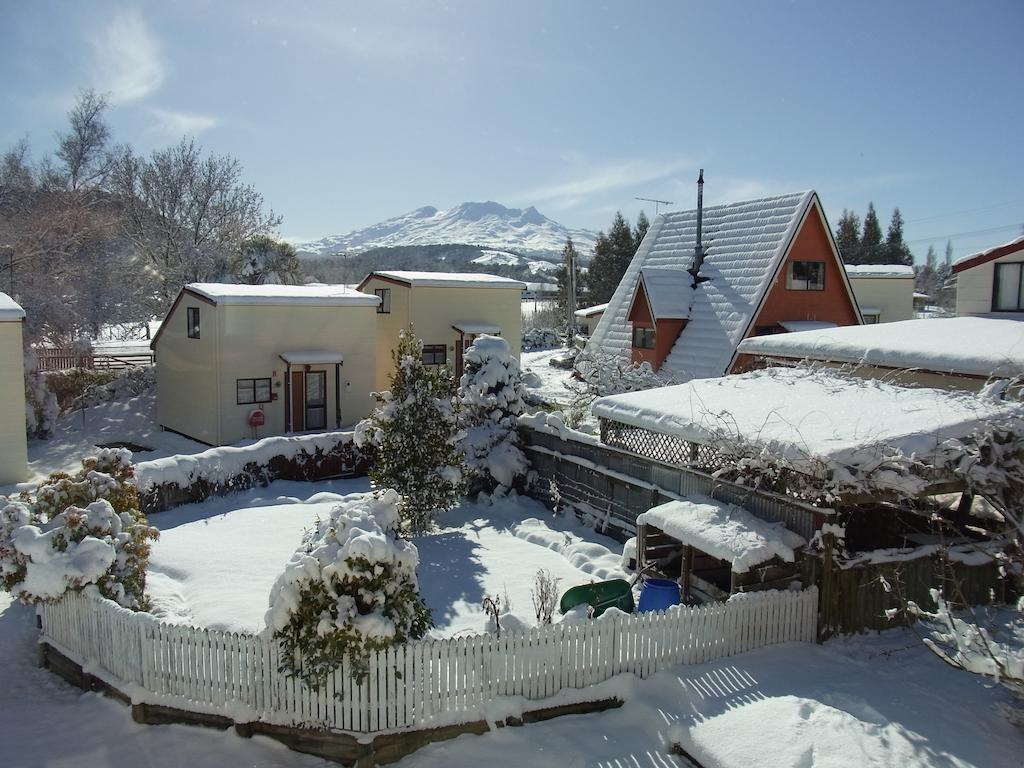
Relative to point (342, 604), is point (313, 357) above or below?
above

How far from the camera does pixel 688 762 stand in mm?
7258

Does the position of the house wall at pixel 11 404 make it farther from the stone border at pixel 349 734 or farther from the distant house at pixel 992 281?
the distant house at pixel 992 281

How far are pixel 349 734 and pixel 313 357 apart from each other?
16.6m

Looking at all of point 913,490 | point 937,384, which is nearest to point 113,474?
point 913,490

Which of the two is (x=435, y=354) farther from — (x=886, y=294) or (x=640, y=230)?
(x=640, y=230)

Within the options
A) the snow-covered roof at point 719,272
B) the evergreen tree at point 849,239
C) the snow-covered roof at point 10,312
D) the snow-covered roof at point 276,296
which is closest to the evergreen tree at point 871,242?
the evergreen tree at point 849,239

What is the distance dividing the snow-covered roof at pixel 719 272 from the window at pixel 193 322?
520 inches

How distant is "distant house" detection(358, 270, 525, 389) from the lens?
27.8 meters

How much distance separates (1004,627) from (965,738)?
11.5 ft

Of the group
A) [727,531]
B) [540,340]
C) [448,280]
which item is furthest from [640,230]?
[727,531]

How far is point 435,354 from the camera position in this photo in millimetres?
28062

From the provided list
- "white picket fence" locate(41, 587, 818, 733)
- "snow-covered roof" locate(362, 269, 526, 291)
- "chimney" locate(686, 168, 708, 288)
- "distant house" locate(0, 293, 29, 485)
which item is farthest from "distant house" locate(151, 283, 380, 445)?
"white picket fence" locate(41, 587, 818, 733)

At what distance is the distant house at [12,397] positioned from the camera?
17453 millimetres

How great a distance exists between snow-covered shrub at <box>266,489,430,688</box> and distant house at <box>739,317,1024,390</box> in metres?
9.86
